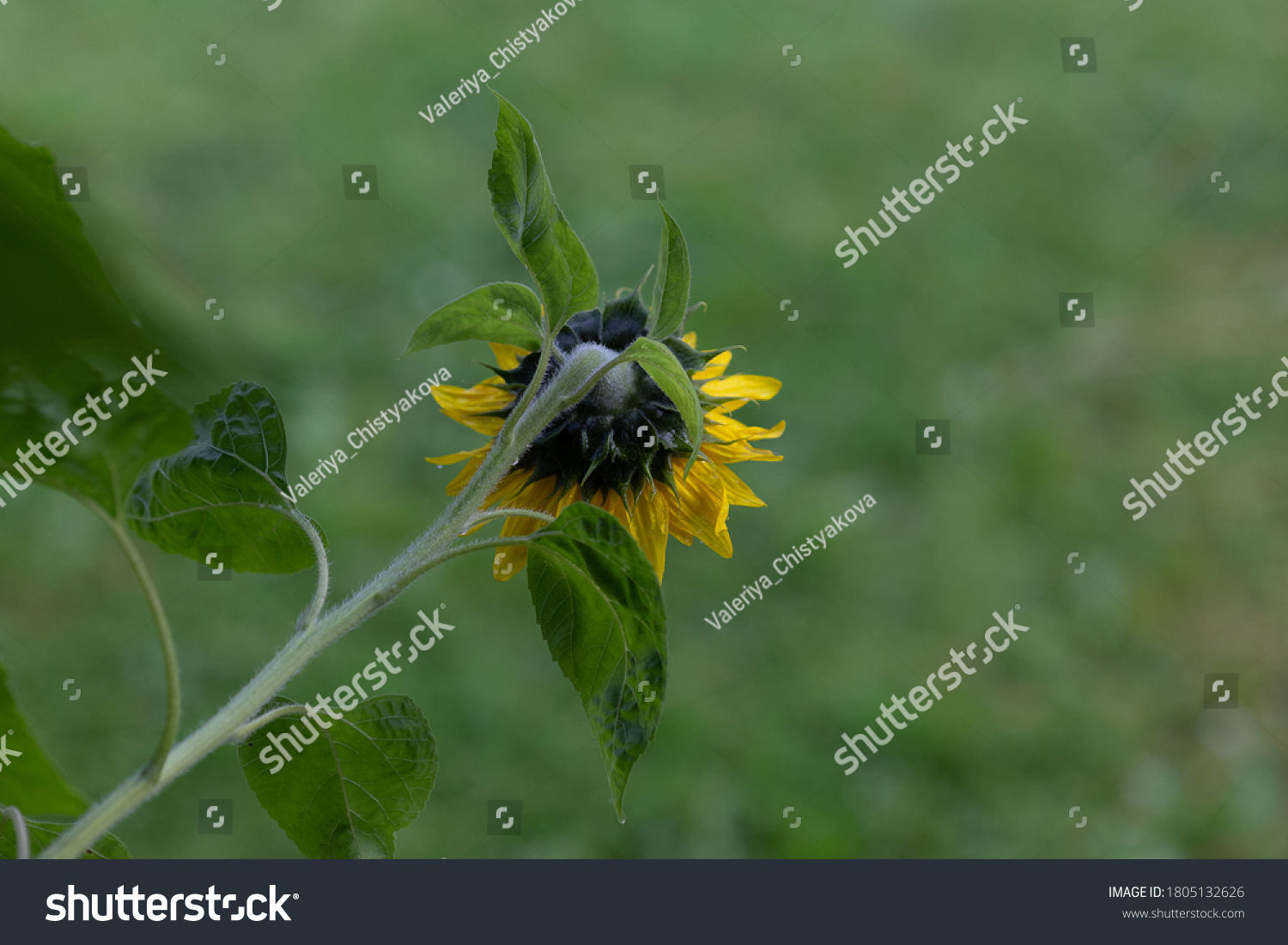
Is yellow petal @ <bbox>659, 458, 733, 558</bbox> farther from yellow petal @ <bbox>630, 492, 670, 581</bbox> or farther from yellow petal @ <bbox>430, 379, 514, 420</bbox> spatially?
yellow petal @ <bbox>430, 379, 514, 420</bbox>

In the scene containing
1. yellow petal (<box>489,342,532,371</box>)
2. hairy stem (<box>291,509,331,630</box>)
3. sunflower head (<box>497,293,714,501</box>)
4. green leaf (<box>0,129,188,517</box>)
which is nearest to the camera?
green leaf (<box>0,129,188,517</box>)

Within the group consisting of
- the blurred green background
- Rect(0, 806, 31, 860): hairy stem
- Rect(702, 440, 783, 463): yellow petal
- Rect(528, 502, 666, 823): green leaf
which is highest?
Rect(0, 806, 31, 860): hairy stem

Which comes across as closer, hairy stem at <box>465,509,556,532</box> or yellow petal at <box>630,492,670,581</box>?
hairy stem at <box>465,509,556,532</box>

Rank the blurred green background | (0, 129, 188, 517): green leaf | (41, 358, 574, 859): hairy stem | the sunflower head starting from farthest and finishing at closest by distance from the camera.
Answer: the blurred green background < the sunflower head < (41, 358, 574, 859): hairy stem < (0, 129, 188, 517): green leaf

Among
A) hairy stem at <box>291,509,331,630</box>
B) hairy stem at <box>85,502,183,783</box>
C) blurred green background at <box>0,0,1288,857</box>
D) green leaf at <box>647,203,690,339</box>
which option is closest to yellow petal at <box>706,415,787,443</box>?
green leaf at <box>647,203,690,339</box>

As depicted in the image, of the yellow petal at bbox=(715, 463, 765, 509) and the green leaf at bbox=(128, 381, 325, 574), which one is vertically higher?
the green leaf at bbox=(128, 381, 325, 574)

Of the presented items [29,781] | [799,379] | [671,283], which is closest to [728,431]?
[671,283]

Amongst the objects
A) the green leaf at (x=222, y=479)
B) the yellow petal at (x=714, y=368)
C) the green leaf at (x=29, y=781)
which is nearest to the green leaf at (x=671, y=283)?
the yellow petal at (x=714, y=368)

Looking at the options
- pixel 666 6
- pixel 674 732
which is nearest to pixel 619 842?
pixel 674 732
